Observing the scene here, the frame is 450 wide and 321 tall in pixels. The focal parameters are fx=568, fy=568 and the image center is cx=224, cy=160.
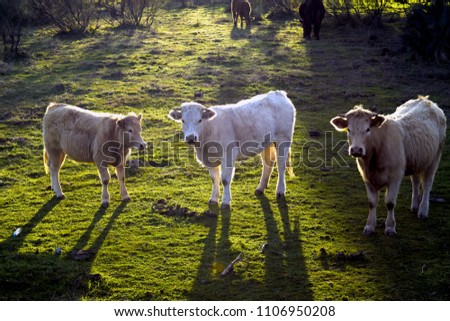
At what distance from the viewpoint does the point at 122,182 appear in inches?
376

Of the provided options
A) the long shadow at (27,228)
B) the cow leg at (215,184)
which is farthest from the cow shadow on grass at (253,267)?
the long shadow at (27,228)

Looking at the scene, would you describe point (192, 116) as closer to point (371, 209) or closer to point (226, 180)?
point (226, 180)

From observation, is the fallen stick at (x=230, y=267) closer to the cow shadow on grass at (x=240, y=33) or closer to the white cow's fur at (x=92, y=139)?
the white cow's fur at (x=92, y=139)

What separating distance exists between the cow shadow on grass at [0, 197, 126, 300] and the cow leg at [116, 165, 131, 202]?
1.35 metres

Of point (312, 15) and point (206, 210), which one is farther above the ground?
point (312, 15)

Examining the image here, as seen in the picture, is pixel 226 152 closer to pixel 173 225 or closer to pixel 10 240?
pixel 173 225

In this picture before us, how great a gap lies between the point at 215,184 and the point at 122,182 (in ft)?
5.20

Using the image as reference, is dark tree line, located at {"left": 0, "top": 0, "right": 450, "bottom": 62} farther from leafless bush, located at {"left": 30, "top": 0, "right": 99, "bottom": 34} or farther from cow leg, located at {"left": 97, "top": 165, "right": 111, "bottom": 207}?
cow leg, located at {"left": 97, "top": 165, "right": 111, "bottom": 207}

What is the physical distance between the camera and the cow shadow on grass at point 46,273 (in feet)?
22.1

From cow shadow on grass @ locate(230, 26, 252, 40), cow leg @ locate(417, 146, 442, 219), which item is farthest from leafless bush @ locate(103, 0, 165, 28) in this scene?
cow leg @ locate(417, 146, 442, 219)

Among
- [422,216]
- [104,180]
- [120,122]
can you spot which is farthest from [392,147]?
[104,180]

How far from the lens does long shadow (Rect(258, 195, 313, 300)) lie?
6.64 metres

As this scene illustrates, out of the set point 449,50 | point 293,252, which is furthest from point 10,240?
point 449,50

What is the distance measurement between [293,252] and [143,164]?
473 cm
